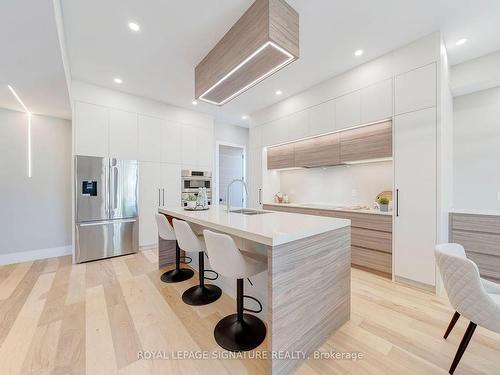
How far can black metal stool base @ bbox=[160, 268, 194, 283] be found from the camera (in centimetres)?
263

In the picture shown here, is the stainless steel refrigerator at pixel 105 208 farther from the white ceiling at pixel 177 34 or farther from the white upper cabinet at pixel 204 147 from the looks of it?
the white upper cabinet at pixel 204 147

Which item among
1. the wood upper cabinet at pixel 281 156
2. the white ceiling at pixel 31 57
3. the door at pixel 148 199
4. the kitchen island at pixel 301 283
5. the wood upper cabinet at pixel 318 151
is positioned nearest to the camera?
the kitchen island at pixel 301 283

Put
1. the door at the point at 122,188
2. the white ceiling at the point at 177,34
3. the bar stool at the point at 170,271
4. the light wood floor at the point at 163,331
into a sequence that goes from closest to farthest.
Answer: the light wood floor at the point at 163,331 < the white ceiling at the point at 177,34 < the bar stool at the point at 170,271 < the door at the point at 122,188

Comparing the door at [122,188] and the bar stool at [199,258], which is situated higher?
the door at [122,188]

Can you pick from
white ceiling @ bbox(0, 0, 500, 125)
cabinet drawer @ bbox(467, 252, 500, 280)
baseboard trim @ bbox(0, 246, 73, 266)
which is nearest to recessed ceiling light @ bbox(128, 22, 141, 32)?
white ceiling @ bbox(0, 0, 500, 125)

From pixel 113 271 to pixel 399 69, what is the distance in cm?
461

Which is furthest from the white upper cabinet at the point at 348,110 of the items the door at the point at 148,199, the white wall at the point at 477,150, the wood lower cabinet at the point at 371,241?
the door at the point at 148,199

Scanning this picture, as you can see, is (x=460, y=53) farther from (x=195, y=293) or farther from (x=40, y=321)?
(x=40, y=321)

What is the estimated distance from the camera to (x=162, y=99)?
Answer: 4133mm

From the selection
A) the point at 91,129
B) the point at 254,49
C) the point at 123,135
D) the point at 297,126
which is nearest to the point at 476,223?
the point at 297,126

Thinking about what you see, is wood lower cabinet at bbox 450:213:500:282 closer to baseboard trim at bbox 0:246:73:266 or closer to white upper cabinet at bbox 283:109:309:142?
white upper cabinet at bbox 283:109:309:142

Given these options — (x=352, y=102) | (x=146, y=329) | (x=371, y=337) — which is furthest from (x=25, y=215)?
(x=352, y=102)

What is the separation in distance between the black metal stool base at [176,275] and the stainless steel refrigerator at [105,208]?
142cm

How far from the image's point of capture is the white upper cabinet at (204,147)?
4746 mm
